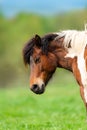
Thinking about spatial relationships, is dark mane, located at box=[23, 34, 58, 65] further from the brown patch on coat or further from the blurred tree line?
the blurred tree line

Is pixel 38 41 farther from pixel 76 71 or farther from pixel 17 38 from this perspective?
pixel 17 38

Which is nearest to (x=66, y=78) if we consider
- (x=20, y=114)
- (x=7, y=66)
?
(x=7, y=66)

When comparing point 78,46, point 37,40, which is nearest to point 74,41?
point 78,46

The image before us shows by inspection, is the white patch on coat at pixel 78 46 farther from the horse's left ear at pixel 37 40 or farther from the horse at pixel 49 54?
the horse's left ear at pixel 37 40

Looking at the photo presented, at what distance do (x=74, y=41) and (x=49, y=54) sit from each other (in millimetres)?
614

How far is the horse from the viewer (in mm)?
10664

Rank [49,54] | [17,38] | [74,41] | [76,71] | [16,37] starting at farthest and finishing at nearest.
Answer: [16,37] < [17,38] < [49,54] < [74,41] < [76,71]

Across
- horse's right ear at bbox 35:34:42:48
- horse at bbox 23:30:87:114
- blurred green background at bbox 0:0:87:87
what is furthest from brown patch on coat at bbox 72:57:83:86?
blurred green background at bbox 0:0:87:87

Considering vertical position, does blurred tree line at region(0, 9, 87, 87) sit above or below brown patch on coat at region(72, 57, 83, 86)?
below

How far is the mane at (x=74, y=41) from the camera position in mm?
10500

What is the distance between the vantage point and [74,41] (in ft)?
34.8

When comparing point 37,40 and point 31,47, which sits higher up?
point 37,40

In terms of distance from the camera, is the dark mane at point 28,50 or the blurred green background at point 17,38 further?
the blurred green background at point 17,38

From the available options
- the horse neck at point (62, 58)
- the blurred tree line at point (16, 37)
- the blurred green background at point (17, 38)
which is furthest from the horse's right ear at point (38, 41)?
the blurred tree line at point (16, 37)
